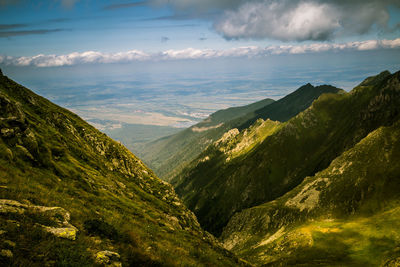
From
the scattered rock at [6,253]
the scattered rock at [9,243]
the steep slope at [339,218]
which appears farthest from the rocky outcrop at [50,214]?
the steep slope at [339,218]

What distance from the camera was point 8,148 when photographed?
107 feet

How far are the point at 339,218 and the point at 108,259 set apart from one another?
129991 mm

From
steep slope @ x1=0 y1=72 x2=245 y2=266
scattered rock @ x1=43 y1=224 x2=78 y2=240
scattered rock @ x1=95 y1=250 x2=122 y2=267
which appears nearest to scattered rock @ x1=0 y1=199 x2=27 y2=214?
steep slope @ x1=0 y1=72 x2=245 y2=266

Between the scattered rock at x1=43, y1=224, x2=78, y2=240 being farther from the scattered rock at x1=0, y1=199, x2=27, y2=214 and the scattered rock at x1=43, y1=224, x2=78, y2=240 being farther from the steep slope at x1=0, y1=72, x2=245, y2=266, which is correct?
the scattered rock at x1=0, y1=199, x2=27, y2=214

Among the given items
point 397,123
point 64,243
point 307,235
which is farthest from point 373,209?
point 64,243

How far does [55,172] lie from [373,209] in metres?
131

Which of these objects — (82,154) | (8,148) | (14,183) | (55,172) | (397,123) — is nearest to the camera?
A: (14,183)

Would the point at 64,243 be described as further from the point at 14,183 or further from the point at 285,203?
the point at 285,203

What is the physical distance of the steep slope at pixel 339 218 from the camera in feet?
275

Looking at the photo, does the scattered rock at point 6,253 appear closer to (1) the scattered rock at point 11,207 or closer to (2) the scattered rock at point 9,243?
(2) the scattered rock at point 9,243

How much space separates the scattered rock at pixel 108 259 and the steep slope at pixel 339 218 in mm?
78376

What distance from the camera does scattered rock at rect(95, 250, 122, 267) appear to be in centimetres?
1651

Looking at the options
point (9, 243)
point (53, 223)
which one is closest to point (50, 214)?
point (53, 223)

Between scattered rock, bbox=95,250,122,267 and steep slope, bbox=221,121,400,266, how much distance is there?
257ft
